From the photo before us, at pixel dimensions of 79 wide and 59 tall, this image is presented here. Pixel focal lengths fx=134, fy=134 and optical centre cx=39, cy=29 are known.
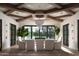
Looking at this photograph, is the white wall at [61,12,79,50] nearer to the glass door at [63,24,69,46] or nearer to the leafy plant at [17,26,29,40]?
the glass door at [63,24,69,46]

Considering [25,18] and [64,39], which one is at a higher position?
[25,18]

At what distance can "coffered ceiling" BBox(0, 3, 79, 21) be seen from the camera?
12.8ft

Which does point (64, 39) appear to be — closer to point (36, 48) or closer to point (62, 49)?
point (62, 49)

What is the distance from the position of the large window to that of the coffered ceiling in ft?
1.07

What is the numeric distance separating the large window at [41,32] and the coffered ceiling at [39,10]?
326 mm

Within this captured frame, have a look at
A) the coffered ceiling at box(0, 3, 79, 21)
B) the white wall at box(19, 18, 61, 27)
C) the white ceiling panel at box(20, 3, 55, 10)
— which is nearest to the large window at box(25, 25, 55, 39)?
the white wall at box(19, 18, 61, 27)

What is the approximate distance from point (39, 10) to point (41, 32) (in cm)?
67

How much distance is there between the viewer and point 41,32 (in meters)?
4.09

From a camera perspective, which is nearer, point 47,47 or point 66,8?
point 66,8

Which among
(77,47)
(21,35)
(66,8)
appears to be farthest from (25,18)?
(77,47)

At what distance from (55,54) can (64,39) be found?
534mm

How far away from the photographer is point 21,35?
161 inches

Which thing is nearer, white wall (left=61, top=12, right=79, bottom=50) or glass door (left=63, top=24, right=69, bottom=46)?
white wall (left=61, top=12, right=79, bottom=50)

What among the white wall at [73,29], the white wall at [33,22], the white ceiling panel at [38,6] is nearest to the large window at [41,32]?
the white wall at [33,22]
